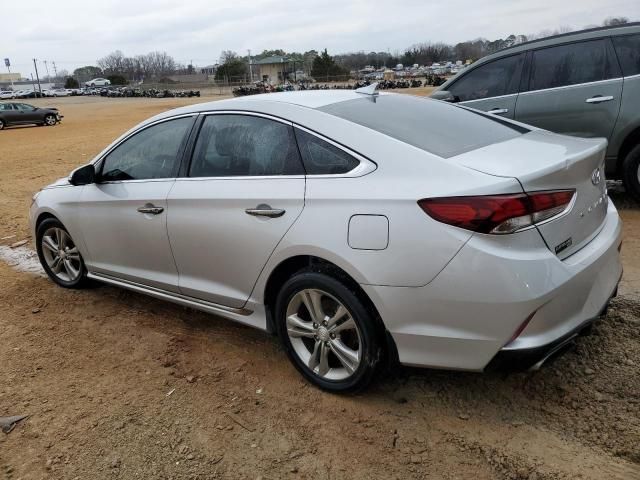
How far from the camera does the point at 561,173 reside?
2.68 meters

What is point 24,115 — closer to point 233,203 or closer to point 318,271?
point 233,203

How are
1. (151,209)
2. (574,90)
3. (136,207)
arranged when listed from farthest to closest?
(574,90)
(136,207)
(151,209)

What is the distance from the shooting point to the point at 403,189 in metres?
2.67

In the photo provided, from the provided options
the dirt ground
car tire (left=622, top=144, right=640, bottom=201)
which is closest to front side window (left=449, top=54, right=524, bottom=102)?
car tire (left=622, top=144, right=640, bottom=201)

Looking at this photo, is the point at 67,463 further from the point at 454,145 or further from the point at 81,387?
the point at 454,145

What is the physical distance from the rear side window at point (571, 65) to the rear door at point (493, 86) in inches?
8.8

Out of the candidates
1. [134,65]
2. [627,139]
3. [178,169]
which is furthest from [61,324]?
[134,65]

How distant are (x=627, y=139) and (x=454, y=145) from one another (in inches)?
156

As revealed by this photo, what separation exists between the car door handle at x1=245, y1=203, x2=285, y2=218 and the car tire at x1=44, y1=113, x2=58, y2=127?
103ft

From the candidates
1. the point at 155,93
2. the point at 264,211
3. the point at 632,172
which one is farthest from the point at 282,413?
the point at 155,93

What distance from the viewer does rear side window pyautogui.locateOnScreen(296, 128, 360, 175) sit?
295 cm

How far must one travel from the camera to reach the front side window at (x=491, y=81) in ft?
21.9

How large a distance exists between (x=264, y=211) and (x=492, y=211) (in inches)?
49.9

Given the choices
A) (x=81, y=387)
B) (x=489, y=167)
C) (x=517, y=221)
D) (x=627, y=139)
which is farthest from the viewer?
(x=627, y=139)
